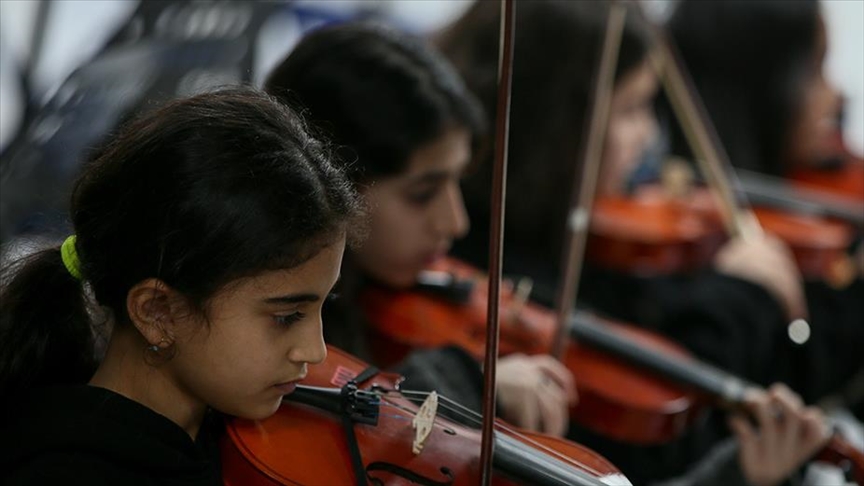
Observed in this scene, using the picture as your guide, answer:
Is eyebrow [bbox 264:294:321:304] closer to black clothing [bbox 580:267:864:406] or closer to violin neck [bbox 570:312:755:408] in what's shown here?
violin neck [bbox 570:312:755:408]

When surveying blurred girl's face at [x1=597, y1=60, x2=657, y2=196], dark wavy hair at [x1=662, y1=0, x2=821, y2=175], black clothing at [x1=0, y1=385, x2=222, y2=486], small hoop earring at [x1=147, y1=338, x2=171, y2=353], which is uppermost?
dark wavy hair at [x1=662, y1=0, x2=821, y2=175]

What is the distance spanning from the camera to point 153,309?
708 mm

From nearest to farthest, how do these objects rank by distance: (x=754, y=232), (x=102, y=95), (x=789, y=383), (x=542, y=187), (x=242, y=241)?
(x=242, y=241) → (x=102, y=95) → (x=542, y=187) → (x=789, y=383) → (x=754, y=232)

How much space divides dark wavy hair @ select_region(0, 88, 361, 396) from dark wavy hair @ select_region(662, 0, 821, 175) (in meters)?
1.30

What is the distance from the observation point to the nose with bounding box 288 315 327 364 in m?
0.71

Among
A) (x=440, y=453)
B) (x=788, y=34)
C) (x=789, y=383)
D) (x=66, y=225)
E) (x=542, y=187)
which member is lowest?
(x=66, y=225)

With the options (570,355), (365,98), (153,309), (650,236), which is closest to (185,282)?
(153,309)

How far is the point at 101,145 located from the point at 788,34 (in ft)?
4.58

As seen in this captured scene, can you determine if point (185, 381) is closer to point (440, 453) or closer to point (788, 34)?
point (440, 453)

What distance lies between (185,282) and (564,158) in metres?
0.83

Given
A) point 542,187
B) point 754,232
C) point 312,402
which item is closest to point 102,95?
point 542,187

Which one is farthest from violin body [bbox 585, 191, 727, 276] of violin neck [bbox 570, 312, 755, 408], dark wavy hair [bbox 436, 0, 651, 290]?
violin neck [bbox 570, 312, 755, 408]

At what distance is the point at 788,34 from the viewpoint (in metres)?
1.91

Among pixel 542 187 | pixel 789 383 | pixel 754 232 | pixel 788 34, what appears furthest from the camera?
pixel 788 34
